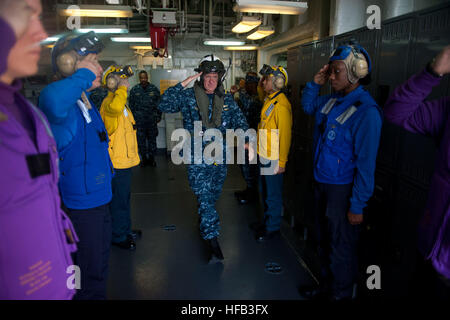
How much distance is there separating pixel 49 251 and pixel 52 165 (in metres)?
0.30

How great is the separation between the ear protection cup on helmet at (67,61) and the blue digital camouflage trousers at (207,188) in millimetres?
1577

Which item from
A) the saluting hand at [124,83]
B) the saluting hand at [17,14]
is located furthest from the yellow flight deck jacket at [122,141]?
the saluting hand at [17,14]

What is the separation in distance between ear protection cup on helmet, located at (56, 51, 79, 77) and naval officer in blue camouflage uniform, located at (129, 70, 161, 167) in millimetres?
5444

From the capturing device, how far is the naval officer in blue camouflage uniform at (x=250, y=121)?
4902mm

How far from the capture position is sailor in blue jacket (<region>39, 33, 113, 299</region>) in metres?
1.75

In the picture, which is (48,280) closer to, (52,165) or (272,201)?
(52,165)

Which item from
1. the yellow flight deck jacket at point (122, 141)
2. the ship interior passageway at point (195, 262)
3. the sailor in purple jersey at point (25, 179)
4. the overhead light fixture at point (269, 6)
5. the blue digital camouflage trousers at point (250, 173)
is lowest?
the ship interior passageway at point (195, 262)

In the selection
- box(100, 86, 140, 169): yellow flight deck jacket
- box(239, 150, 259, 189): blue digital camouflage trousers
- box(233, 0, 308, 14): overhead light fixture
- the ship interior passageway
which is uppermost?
box(233, 0, 308, 14): overhead light fixture

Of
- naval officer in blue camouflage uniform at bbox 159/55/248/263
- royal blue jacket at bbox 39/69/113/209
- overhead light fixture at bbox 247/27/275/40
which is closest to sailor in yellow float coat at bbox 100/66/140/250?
naval officer in blue camouflage uniform at bbox 159/55/248/263

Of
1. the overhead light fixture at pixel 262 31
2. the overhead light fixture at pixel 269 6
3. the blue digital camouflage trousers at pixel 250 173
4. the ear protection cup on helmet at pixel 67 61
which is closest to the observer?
the ear protection cup on helmet at pixel 67 61

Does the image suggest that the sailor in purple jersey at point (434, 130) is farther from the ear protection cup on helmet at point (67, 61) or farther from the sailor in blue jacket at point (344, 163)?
the ear protection cup on helmet at point (67, 61)

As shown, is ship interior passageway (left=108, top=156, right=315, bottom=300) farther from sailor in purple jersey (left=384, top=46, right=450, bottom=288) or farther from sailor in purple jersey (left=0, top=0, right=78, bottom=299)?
sailor in purple jersey (left=0, top=0, right=78, bottom=299)

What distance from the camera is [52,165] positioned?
1.09 metres

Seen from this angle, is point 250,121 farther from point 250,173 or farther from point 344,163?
point 344,163
